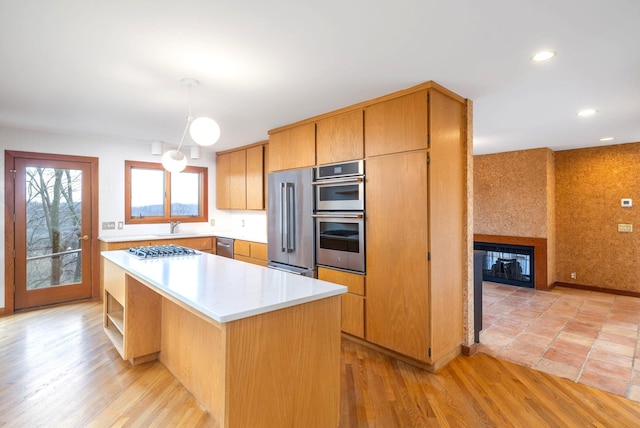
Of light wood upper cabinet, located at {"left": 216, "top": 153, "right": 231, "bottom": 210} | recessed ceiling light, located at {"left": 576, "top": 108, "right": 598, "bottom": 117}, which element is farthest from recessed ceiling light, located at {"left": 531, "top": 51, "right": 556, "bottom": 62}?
light wood upper cabinet, located at {"left": 216, "top": 153, "right": 231, "bottom": 210}

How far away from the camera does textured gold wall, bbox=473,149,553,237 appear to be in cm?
530

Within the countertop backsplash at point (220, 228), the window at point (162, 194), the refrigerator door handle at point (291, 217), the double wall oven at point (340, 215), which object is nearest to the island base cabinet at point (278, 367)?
the double wall oven at point (340, 215)

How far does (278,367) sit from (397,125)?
2130 millimetres

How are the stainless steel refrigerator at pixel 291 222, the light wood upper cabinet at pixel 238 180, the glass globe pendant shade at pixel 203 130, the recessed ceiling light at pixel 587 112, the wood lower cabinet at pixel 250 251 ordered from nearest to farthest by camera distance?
the glass globe pendant shade at pixel 203 130
the recessed ceiling light at pixel 587 112
the stainless steel refrigerator at pixel 291 222
the wood lower cabinet at pixel 250 251
the light wood upper cabinet at pixel 238 180

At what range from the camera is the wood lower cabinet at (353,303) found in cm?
314

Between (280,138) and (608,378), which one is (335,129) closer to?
(280,138)

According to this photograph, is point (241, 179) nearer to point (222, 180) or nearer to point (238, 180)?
point (238, 180)

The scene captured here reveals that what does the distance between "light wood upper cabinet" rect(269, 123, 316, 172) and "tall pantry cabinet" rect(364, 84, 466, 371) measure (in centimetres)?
77

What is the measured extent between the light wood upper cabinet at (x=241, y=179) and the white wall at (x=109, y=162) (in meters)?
0.25

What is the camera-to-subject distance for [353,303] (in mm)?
3213

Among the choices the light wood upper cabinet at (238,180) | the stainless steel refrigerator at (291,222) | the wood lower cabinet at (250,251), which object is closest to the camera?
the stainless steel refrigerator at (291,222)

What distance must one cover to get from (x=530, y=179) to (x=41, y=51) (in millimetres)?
6257

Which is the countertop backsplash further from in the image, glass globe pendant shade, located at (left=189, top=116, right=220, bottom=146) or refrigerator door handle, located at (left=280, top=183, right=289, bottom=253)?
glass globe pendant shade, located at (left=189, top=116, right=220, bottom=146)

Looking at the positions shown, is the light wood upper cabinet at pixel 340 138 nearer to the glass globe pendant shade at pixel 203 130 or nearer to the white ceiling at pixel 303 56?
the white ceiling at pixel 303 56
